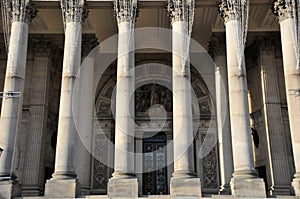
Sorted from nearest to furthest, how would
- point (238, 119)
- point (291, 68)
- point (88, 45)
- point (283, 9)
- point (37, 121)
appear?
point (238, 119) → point (291, 68) → point (283, 9) → point (37, 121) → point (88, 45)

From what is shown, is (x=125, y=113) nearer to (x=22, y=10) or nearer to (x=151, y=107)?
(x=22, y=10)

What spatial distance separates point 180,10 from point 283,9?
634cm

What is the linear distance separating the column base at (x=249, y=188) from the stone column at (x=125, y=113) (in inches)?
211

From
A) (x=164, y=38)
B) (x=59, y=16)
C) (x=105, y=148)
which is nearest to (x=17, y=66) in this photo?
(x=59, y=16)

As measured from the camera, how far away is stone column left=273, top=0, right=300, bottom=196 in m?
24.9

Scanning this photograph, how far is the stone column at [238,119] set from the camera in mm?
23188

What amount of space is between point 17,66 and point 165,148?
13.1 m

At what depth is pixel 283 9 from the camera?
27.0 metres

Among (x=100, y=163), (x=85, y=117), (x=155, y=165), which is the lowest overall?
(x=155, y=165)

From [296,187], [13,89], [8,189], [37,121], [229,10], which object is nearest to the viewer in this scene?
[8,189]

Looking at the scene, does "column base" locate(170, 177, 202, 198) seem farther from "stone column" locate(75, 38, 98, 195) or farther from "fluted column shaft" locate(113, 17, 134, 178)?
"stone column" locate(75, 38, 98, 195)

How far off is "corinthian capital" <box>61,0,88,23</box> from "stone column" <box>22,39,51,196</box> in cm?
668

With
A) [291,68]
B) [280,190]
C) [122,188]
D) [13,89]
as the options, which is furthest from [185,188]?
[13,89]

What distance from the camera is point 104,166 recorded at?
33.0m
